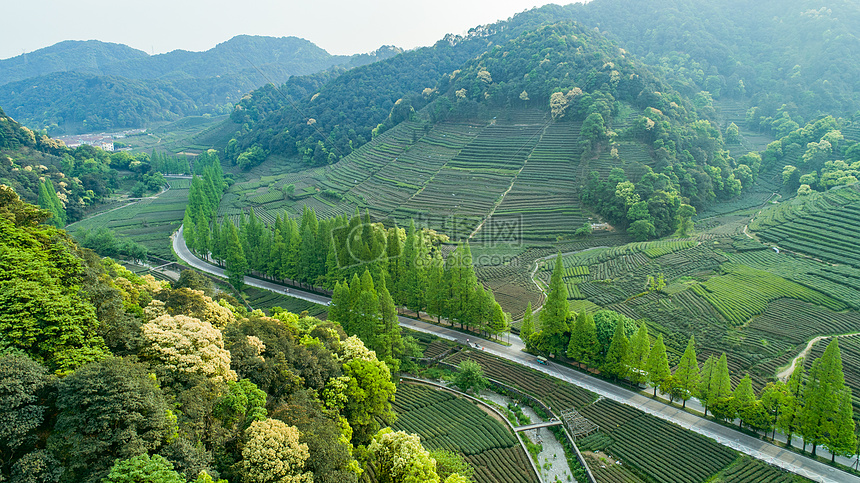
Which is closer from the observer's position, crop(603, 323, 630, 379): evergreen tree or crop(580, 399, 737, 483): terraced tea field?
crop(580, 399, 737, 483): terraced tea field

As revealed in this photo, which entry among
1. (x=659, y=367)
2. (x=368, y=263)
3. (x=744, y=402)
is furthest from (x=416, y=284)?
(x=744, y=402)

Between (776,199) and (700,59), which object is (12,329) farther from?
(700,59)

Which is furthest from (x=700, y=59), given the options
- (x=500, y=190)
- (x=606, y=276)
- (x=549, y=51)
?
(x=606, y=276)

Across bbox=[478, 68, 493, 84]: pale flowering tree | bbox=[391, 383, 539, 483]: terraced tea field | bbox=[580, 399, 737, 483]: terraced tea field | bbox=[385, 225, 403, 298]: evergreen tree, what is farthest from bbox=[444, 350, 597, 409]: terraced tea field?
bbox=[478, 68, 493, 84]: pale flowering tree

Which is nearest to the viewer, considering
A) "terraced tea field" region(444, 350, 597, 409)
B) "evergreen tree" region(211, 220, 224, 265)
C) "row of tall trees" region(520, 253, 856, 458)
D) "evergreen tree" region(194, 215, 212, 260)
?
"row of tall trees" region(520, 253, 856, 458)

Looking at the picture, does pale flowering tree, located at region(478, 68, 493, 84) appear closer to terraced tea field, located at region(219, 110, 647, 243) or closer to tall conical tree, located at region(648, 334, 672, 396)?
terraced tea field, located at region(219, 110, 647, 243)

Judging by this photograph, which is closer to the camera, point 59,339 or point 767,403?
point 59,339

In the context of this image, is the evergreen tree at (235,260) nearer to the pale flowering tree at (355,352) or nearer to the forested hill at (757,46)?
the pale flowering tree at (355,352)

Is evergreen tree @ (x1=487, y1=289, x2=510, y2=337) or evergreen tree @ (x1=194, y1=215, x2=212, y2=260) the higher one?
evergreen tree @ (x1=194, y1=215, x2=212, y2=260)
